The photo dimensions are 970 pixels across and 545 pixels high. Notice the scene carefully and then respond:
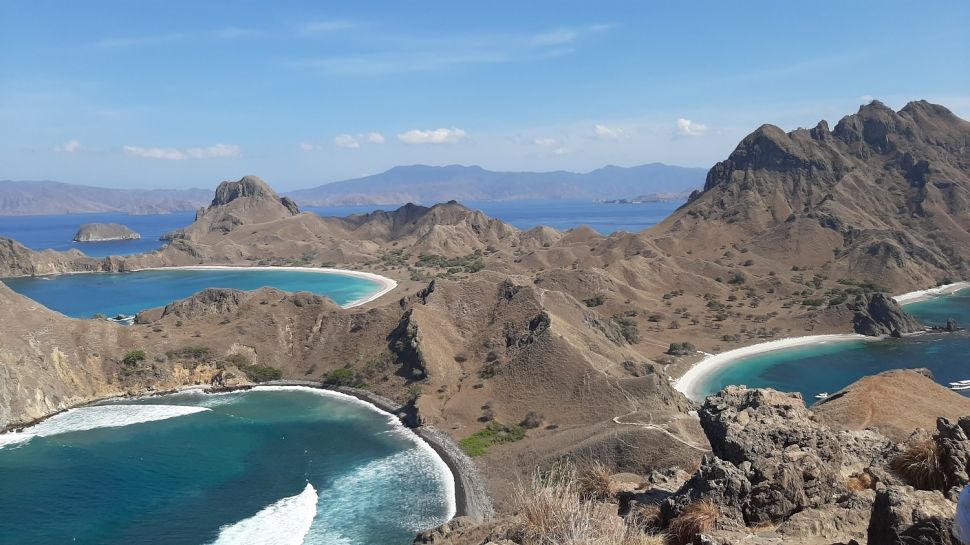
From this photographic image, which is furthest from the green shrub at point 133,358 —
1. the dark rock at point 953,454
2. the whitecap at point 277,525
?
the dark rock at point 953,454

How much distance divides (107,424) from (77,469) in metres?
10.6

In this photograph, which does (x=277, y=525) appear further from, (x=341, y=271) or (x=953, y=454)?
(x=341, y=271)

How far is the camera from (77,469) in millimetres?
47875

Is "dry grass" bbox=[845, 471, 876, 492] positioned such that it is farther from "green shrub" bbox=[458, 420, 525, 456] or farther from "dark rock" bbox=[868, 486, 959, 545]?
"green shrub" bbox=[458, 420, 525, 456]

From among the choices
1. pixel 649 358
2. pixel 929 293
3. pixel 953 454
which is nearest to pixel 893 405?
pixel 953 454

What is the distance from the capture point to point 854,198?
15188cm

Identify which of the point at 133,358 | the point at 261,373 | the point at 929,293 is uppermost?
the point at 133,358

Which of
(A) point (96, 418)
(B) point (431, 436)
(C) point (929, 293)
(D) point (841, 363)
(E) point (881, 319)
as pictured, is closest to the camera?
(B) point (431, 436)

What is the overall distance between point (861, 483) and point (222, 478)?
43.2m

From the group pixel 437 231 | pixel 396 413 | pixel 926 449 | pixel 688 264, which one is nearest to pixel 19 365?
pixel 396 413

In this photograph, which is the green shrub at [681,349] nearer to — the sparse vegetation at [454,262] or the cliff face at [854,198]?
the cliff face at [854,198]

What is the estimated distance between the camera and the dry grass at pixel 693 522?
14445mm

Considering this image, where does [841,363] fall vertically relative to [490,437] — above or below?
below

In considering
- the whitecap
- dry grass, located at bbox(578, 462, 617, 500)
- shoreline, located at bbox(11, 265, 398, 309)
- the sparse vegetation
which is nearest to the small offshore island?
dry grass, located at bbox(578, 462, 617, 500)
